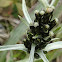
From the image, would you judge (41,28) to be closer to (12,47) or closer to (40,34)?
(40,34)

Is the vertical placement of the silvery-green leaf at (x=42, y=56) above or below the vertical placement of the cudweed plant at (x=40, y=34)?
below

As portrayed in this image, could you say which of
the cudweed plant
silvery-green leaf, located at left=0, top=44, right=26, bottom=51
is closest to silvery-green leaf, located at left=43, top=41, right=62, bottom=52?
the cudweed plant

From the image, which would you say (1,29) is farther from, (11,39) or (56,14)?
(56,14)

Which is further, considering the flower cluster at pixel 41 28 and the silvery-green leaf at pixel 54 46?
the silvery-green leaf at pixel 54 46

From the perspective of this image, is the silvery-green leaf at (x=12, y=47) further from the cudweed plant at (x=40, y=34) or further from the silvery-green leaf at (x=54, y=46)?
the silvery-green leaf at (x=54, y=46)

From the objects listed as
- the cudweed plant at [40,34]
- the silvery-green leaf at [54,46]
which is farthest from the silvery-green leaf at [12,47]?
the silvery-green leaf at [54,46]

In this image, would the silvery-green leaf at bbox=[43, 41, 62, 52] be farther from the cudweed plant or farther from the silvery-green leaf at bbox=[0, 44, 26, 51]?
the silvery-green leaf at bbox=[0, 44, 26, 51]

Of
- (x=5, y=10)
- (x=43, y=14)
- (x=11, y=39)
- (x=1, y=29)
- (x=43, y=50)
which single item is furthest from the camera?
(x=5, y=10)

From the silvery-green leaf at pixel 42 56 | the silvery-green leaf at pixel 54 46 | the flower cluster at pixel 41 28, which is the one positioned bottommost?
the silvery-green leaf at pixel 42 56

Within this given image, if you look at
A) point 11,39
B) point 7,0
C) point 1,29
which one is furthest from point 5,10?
point 11,39
